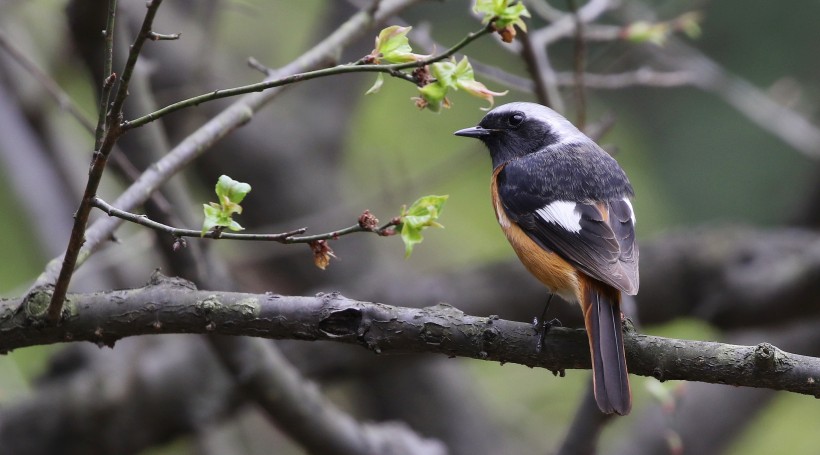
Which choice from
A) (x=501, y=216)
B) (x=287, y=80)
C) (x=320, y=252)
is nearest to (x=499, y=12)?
(x=287, y=80)

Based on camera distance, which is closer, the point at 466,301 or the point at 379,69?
the point at 379,69

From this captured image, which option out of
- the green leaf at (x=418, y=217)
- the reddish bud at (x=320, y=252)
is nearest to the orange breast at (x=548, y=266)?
the green leaf at (x=418, y=217)

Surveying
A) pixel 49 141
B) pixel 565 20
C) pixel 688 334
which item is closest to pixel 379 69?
pixel 565 20

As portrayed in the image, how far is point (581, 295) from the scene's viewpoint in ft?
10.1

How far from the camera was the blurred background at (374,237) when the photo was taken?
16.9 feet

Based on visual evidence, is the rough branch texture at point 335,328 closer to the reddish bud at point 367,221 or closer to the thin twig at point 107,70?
the reddish bud at point 367,221

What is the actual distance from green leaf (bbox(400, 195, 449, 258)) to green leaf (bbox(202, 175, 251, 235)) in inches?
14.7

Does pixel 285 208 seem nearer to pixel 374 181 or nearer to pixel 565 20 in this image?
pixel 374 181

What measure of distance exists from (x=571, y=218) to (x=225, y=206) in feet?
5.68

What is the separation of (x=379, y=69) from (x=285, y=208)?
5181mm

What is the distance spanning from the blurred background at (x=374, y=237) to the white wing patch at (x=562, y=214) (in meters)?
0.77

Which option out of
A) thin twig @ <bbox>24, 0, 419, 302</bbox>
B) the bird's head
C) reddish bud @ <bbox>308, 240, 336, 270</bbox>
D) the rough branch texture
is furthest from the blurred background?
reddish bud @ <bbox>308, 240, 336, 270</bbox>

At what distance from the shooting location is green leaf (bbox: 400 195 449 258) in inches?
83.1

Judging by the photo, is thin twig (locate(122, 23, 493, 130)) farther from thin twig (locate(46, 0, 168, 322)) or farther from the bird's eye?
the bird's eye
